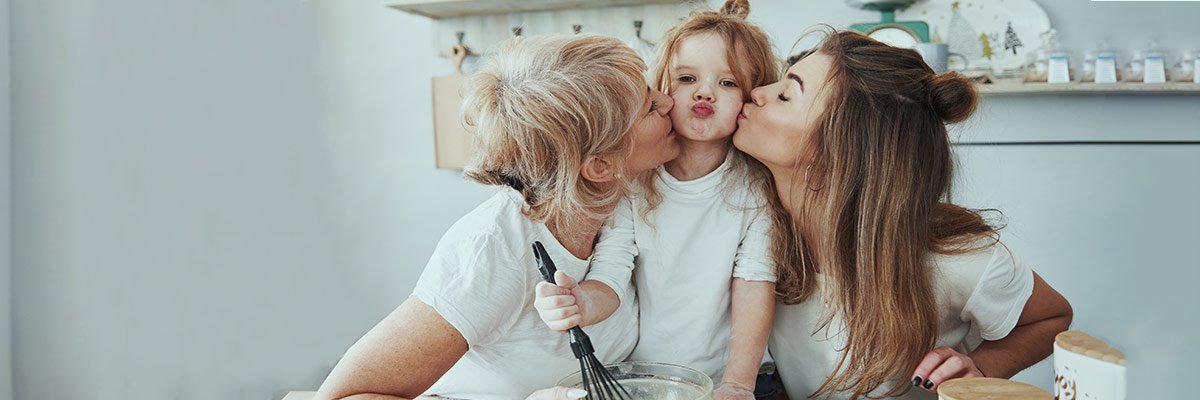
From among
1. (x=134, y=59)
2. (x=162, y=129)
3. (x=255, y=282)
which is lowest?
(x=255, y=282)

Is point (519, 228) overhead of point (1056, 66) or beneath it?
beneath

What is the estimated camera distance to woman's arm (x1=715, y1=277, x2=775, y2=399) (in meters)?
1.11

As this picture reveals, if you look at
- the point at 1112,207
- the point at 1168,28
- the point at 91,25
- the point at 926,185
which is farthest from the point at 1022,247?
the point at 91,25

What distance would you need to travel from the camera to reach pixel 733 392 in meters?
1.09

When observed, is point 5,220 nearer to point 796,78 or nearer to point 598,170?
point 598,170

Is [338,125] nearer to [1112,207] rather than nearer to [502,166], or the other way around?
[502,166]

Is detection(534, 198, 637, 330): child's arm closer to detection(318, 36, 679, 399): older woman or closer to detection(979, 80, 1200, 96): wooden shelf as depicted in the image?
detection(318, 36, 679, 399): older woman

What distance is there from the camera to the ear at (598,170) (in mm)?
1071

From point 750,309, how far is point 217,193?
169 cm

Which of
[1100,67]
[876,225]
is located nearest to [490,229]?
[876,225]

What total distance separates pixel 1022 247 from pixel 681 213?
1.53 metres

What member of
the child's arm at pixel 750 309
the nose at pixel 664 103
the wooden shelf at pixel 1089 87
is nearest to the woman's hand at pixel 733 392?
the child's arm at pixel 750 309

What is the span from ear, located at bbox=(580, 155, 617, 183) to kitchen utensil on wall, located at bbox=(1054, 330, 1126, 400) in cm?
56

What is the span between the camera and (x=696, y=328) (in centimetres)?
117
